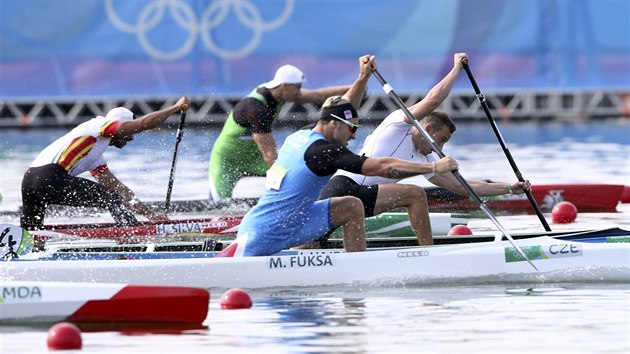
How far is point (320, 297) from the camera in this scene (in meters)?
12.7

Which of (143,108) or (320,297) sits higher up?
(143,108)

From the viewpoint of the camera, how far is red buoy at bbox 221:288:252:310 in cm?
1224

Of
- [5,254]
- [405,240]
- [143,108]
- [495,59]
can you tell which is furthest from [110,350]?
[143,108]

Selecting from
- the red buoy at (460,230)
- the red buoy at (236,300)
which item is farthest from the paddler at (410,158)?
the red buoy at (236,300)

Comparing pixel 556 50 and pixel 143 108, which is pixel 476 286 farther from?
pixel 143 108

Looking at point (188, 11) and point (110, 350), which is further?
point (188, 11)

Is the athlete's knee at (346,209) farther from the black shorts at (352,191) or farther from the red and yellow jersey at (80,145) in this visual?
the red and yellow jersey at (80,145)

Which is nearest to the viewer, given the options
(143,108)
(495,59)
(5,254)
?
(5,254)

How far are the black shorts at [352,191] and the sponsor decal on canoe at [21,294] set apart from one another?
3.61m

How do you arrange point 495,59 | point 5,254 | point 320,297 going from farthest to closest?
point 495,59, point 5,254, point 320,297

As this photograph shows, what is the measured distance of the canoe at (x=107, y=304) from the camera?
1133cm

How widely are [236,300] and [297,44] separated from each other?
2448cm

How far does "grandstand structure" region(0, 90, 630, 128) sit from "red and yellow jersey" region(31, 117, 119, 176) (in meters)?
25.3

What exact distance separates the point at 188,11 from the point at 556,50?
8.74 metres
